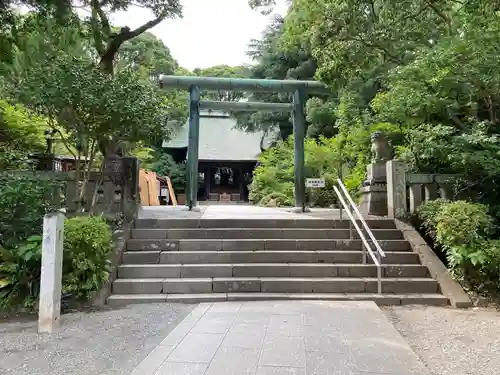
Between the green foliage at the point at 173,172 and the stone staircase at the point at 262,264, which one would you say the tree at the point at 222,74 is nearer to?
the green foliage at the point at 173,172

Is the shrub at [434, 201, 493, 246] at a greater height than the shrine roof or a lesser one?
lesser

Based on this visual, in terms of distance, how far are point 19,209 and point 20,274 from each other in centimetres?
81

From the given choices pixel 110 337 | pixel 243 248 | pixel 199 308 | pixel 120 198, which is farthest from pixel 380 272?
pixel 120 198

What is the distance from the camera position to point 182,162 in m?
23.5

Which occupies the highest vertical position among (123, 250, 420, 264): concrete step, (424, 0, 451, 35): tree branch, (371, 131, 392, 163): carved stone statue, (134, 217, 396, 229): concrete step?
(424, 0, 451, 35): tree branch

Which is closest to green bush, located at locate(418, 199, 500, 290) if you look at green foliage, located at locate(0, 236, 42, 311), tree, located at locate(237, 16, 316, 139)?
green foliage, located at locate(0, 236, 42, 311)

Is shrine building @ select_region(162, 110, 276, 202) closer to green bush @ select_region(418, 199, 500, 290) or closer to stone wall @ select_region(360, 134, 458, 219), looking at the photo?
stone wall @ select_region(360, 134, 458, 219)

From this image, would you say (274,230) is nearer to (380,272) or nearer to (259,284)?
(259,284)

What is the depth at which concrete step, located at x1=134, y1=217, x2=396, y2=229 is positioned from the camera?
6465 millimetres

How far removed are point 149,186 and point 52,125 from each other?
9.28 metres

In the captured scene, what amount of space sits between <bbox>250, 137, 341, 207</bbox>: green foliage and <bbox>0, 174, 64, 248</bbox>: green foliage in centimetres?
964

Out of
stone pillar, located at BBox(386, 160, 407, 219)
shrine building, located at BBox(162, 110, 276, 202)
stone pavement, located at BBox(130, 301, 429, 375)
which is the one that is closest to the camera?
stone pavement, located at BBox(130, 301, 429, 375)

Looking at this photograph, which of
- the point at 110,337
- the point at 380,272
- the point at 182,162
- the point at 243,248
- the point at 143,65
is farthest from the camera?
the point at 182,162

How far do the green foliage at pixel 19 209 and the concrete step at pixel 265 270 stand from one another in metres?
1.26
